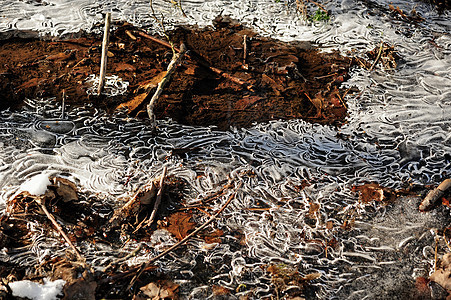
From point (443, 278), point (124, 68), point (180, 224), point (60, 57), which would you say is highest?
point (60, 57)

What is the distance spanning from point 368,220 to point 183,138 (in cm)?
157

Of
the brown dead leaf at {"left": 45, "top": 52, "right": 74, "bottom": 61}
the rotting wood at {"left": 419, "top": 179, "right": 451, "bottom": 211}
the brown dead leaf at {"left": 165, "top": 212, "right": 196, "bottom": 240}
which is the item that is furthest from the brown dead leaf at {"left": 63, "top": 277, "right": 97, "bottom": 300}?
the brown dead leaf at {"left": 45, "top": 52, "right": 74, "bottom": 61}

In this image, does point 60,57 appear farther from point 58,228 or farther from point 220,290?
point 220,290

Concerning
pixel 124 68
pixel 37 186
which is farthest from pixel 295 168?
pixel 124 68

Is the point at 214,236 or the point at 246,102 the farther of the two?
the point at 246,102

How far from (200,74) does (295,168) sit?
54.5 inches

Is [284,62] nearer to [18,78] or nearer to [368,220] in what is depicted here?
[368,220]

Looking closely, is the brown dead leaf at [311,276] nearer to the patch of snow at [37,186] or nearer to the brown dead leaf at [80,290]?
the brown dead leaf at [80,290]

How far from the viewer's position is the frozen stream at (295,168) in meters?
2.46

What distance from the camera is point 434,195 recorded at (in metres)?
2.88

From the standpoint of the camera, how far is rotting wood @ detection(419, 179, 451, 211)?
9.32 feet

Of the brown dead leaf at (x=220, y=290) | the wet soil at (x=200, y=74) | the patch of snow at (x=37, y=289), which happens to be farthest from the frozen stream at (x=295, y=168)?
the patch of snow at (x=37, y=289)

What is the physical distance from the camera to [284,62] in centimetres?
413

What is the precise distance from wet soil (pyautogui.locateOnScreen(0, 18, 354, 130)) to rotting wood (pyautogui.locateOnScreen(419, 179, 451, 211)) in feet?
3.34
